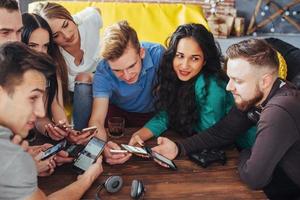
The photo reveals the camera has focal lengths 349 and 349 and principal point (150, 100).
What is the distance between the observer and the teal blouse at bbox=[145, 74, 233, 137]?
170 cm

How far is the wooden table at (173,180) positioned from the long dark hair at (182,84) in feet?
1.16

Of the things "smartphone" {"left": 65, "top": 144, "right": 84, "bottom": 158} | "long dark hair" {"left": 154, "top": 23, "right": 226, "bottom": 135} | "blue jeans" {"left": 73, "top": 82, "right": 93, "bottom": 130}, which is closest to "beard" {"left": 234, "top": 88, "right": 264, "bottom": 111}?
"long dark hair" {"left": 154, "top": 23, "right": 226, "bottom": 135}

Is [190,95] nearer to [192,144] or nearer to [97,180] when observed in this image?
[192,144]

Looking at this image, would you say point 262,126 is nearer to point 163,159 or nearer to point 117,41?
point 163,159

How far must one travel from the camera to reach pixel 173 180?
1.31 meters

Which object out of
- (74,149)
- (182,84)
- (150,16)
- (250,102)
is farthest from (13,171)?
(150,16)

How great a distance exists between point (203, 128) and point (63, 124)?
68 cm

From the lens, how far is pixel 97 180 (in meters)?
1.31

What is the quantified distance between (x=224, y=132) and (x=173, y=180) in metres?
0.40

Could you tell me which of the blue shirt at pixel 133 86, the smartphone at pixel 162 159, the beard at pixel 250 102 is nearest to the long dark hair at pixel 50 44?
the blue shirt at pixel 133 86

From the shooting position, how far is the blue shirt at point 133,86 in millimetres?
1863

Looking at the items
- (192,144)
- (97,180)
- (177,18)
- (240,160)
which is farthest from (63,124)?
(177,18)

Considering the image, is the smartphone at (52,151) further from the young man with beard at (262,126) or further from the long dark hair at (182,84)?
the long dark hair at (182,84)

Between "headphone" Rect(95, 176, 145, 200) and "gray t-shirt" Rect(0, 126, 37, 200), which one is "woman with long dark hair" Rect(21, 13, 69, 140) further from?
"gray t-shirt" Rect(0, 126, 37, 200)
